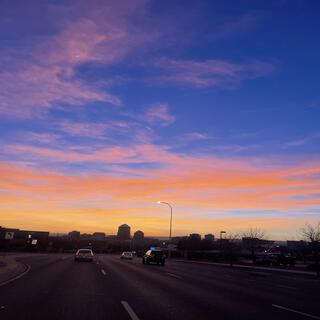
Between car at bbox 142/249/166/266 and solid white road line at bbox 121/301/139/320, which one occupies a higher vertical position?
car at bbox 142/249/166/266

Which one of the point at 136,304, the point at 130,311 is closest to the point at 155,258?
the point at 136,304

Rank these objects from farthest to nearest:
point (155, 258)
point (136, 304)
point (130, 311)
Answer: point (155, 258) < point (136, 304) < point (130, 311)

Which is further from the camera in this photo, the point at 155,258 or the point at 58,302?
the point at 155,258

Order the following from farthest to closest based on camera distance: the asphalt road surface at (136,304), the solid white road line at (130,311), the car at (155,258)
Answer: the car at (155,258) < the asphalt road surface at (136,304) < the solid white road line at (130,311)

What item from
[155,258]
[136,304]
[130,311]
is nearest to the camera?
[130,311]

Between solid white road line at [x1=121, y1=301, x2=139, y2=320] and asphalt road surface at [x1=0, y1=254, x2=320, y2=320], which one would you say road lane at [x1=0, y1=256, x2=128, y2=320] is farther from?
solid white road line at [x1=121, y1=301, x2=139, y2=320]

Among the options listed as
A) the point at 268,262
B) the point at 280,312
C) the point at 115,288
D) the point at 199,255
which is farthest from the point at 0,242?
the point at 280,312

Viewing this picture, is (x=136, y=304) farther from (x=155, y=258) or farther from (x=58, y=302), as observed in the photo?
(x=155, y=258)

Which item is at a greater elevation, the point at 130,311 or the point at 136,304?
the point at 136,304

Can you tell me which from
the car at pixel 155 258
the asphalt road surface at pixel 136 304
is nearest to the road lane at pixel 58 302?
the asphalt road surface at pixel 136 304

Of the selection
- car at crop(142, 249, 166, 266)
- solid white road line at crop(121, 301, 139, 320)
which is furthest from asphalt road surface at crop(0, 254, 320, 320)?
car at crop(142, 249, 166, 266)

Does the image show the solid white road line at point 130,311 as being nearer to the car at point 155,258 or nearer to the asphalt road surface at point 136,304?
the asphalt road surface at point 136,304

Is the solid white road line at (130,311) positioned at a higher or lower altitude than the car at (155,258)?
lower

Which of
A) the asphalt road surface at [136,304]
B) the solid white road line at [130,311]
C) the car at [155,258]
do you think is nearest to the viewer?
the solid white road line at [130,311]
